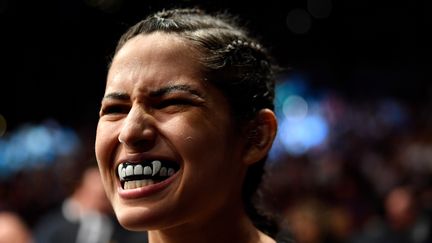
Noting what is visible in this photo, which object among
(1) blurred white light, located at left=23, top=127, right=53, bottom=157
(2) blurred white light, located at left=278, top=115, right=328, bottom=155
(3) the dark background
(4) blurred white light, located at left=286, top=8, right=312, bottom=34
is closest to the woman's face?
(3) the dark background

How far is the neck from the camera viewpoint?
1495mm

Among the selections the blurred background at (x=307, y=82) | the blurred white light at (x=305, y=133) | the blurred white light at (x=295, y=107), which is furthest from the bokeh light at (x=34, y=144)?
the blurred white light at (x=305, y=133)

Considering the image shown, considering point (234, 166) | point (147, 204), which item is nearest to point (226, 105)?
point (234, 166)

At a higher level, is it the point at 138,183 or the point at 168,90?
the point at 168,90

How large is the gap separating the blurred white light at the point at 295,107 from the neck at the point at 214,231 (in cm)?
948

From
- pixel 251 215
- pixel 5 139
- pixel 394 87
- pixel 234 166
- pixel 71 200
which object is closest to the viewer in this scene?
pixel 234 166

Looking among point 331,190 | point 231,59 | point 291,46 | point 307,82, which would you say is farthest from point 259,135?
point 307,82

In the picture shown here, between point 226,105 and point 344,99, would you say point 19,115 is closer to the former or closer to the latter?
point 344,99

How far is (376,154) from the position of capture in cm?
802

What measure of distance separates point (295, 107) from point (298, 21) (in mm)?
2347

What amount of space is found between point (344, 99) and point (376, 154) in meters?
2.14

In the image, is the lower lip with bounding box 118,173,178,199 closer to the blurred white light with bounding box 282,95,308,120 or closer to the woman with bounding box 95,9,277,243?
the woman with bounding box 95,9,277,243

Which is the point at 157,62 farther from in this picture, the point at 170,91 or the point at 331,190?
the point at 331,190

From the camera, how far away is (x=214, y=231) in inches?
60.1
